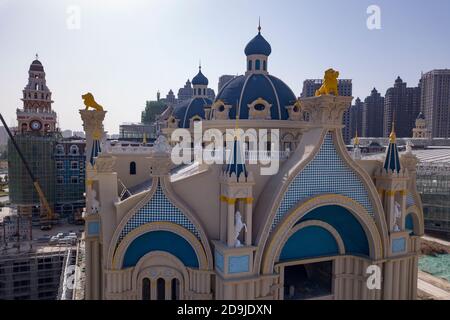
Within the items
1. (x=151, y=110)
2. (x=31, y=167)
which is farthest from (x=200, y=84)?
(x=151, y=110)

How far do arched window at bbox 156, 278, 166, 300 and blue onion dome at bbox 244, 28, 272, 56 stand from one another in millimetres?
23252

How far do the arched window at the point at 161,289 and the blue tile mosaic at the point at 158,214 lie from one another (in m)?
3.26

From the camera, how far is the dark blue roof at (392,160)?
746 inches

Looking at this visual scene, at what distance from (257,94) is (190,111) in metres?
13.9

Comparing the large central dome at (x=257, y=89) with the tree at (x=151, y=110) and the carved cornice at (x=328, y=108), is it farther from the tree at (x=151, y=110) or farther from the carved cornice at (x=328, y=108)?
the tree at (x=151, y=110)

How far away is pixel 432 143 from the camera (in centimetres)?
7938

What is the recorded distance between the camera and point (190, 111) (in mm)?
41344

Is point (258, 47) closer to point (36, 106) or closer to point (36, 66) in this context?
point (36, 106)

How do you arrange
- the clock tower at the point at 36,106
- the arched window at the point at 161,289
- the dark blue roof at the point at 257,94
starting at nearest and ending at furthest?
the arched window at the point at 161,289 → the dark blue roof at the point at 257,94 → the clock tower at the point at 36,106

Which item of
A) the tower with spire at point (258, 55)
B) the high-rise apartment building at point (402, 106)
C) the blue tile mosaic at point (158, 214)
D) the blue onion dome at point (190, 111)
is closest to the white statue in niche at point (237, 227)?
the blue tile mosaic at point (158, 214)

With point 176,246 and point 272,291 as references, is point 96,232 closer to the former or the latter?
point 176,246

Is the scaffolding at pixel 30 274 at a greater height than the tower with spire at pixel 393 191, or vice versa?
the tower with spire at pixel 393 191
